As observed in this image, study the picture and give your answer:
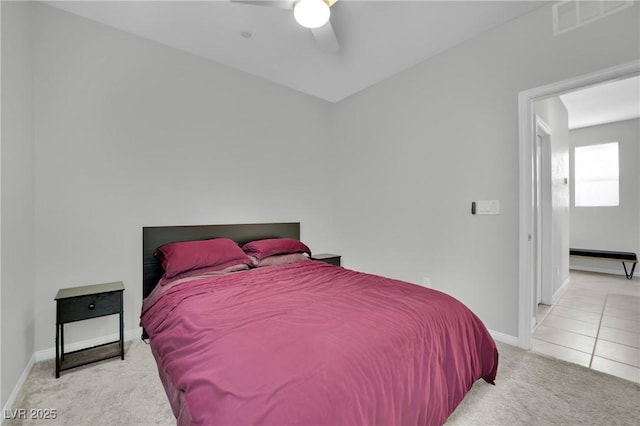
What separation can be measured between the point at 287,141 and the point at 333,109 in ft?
3.44

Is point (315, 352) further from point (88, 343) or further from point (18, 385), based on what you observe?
point (88, 343)

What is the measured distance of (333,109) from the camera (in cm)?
428

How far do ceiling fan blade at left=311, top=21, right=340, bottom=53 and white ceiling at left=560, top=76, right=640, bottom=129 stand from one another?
3.12 meters

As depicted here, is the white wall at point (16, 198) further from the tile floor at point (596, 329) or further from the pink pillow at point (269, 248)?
the tile floor at point (596, 329)

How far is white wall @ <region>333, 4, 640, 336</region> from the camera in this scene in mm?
2246

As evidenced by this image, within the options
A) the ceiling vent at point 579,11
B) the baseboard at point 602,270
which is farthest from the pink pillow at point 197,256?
the baseboard at point 602,270

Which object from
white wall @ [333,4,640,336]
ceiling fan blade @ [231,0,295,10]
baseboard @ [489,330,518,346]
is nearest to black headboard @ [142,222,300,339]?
white wall @ [333,4,640,336]

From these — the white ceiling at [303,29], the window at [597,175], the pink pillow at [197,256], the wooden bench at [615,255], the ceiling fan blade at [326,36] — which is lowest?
the wooden bench at [615,255]

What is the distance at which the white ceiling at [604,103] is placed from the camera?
12.0 ft

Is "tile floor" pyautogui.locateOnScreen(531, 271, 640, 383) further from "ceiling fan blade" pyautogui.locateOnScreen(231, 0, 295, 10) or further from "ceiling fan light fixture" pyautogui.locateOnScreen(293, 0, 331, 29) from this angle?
"ceiling fan blade" pyautogui.locateOnScreen(231, 0, 295, 10)

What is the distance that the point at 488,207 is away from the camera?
8.55 ft

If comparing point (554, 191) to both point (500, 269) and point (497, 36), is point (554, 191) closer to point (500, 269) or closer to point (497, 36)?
point (500, 269)

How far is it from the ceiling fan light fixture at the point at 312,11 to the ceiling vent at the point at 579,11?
6.12ft

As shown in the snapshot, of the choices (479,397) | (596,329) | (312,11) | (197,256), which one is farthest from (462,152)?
(197,256)
